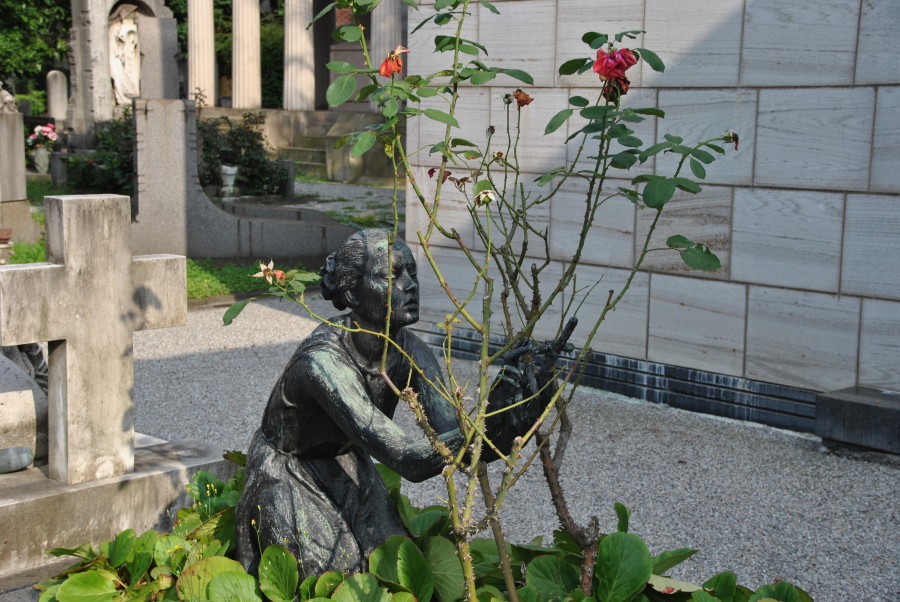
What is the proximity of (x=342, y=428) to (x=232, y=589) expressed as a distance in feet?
1.87

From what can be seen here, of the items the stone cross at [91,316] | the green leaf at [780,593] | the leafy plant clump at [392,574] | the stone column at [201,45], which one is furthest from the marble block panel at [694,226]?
the stone column at [201,45]

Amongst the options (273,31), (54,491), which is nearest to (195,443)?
(54,491)

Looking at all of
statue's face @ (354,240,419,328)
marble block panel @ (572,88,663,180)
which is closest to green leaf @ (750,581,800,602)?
statue's face @ (354,240,419,328)

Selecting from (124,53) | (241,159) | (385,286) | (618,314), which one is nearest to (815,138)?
(618,314)

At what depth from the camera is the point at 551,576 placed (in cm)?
308

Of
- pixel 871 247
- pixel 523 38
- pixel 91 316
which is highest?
pixel 523 38

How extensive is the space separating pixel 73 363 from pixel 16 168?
9376 mm

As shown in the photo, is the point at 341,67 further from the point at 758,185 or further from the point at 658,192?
the point at 758,185

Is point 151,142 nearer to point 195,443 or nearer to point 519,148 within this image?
point 519,148

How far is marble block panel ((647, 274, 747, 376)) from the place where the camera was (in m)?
6.52

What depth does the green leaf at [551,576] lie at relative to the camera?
304 cm

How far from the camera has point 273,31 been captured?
111ft

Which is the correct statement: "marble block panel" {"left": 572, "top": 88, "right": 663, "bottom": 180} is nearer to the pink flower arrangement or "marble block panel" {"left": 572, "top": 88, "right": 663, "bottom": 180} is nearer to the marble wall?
the marble wall

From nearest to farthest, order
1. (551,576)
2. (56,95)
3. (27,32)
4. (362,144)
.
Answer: (362,144) → (551,576) → (56,95) → (27,32)
